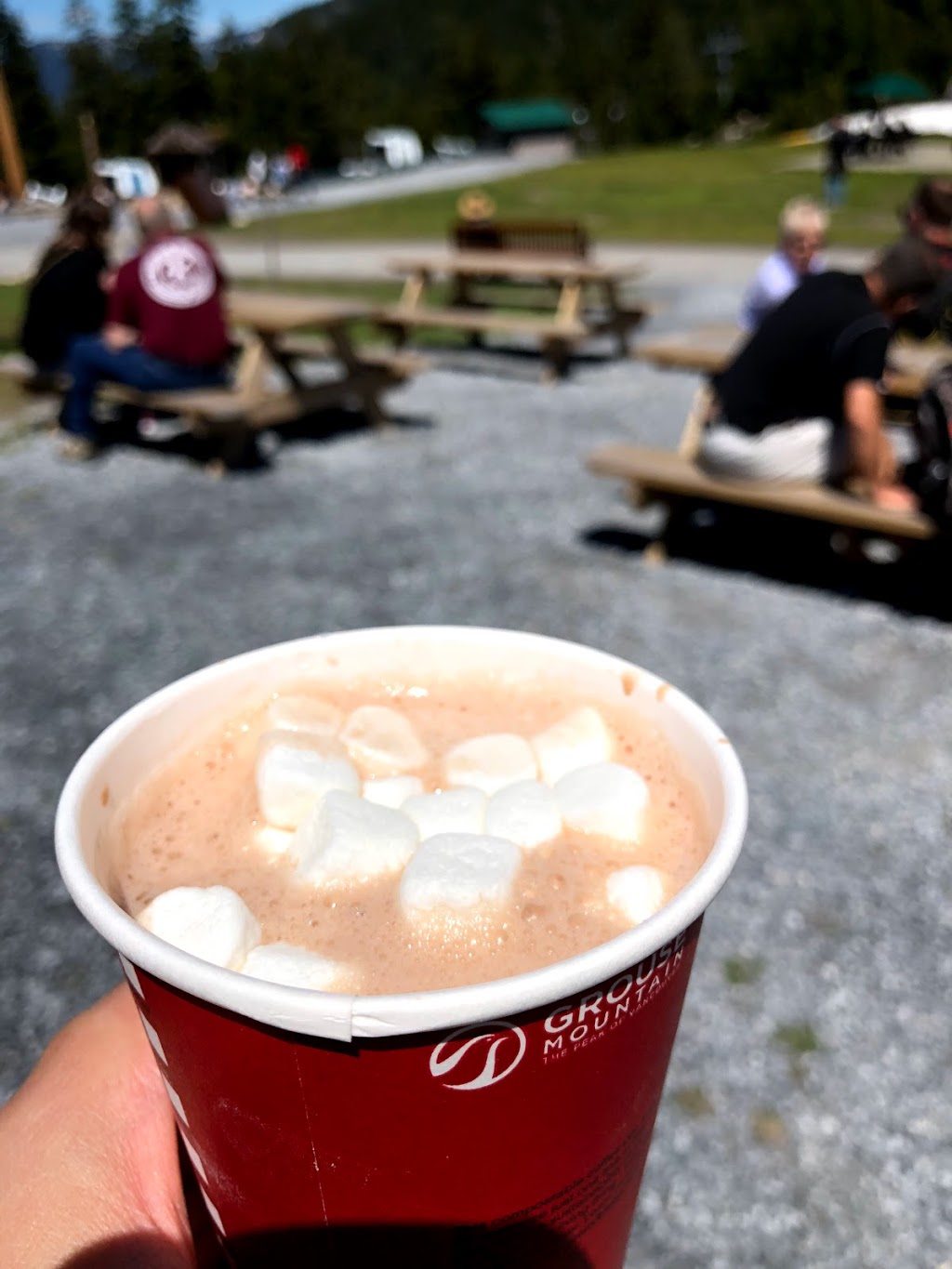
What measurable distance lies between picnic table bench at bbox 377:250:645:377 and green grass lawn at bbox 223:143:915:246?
4.54 meters

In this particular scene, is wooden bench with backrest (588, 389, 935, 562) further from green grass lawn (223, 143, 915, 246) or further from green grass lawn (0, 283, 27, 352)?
green grass lawn (223, 143, 915, 246)

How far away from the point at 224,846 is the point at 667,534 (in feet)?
14.8

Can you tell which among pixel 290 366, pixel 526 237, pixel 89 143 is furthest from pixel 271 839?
pixel 89 143

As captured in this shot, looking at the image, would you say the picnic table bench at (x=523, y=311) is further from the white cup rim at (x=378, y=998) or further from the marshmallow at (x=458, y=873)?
the white cup rim at (x=378, y=998)

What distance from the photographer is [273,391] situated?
7285 millimetres

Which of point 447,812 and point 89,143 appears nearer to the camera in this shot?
point 447,812

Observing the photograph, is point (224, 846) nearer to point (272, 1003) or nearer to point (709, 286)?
point (272, 1003)

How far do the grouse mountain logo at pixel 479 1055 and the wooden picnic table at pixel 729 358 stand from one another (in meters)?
4.92

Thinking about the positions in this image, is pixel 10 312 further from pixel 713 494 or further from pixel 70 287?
pixel 713 494

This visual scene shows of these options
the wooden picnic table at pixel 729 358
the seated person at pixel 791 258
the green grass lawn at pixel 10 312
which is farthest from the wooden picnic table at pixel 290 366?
the green grass lawn at pixel 10 312

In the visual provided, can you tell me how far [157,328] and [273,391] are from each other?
909 mm

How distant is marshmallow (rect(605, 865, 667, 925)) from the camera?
118cm

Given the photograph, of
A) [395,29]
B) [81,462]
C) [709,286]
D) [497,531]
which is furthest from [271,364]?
[395,29]

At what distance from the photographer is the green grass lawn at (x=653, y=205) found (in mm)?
20062
